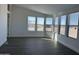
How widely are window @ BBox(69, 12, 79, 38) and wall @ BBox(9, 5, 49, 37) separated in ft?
17.8

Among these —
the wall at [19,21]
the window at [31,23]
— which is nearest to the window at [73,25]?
the wall at [19,21]

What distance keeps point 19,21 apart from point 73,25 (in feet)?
20.5

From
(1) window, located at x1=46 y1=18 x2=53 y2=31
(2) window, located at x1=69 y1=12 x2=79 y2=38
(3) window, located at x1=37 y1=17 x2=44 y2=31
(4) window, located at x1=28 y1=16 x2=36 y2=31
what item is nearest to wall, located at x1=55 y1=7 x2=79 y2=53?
(2) window, located at x1=69 y1=12 x2=79 y2=38

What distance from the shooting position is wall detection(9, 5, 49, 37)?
11.4 m

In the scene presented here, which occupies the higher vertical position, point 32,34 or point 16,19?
point 16,19

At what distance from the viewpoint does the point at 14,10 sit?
11.5 metres

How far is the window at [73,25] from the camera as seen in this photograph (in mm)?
6113

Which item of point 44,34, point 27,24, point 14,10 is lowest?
point 44,34

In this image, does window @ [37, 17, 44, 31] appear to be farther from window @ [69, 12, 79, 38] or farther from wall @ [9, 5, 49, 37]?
window @ [69, 12, 79, 38]

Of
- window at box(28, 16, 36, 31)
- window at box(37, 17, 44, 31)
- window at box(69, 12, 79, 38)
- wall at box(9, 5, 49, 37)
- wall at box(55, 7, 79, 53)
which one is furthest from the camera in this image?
window at box(37, 17, 44, 31)

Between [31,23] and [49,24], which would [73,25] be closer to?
[49,24]

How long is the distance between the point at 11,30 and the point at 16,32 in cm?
47
